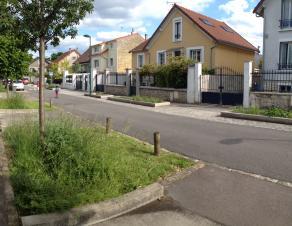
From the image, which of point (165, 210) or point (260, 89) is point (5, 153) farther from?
point (260, 89)

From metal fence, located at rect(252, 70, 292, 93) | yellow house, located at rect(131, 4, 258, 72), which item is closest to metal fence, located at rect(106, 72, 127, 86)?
yellow house, located at rect(131, 4, 258, 72)

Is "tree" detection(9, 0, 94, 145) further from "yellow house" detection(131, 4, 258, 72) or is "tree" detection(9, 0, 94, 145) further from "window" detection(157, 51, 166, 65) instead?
"window" detection(157, 51, 166, 65)

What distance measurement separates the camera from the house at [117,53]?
5481 centimetres

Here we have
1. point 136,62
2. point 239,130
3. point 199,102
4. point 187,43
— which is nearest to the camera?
point 239,130

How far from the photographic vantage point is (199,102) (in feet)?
78.6

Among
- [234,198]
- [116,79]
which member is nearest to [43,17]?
[234,198]

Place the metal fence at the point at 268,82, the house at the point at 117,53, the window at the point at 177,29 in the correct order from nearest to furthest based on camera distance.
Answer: the metal fence at the point at 268,82 → the window at the point at 177,29 → the house at the point at 117,53

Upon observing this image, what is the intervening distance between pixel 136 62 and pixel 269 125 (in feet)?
93.8

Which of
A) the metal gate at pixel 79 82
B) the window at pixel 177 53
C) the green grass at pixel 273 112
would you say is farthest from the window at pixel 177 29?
the green grass at pixel 273 112

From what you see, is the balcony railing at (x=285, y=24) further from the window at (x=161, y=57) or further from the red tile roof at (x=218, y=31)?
the window at (x=161, y=57)

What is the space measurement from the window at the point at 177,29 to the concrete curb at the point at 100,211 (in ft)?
98.3

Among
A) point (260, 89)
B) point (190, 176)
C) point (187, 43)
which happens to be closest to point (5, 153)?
point (190, 176)

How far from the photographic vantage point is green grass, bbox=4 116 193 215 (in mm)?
5277

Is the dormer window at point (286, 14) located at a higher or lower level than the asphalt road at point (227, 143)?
higher
